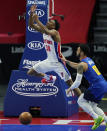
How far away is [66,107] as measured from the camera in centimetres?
1296

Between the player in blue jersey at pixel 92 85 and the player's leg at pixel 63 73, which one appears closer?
the player in blue jersey at pixel 92 85

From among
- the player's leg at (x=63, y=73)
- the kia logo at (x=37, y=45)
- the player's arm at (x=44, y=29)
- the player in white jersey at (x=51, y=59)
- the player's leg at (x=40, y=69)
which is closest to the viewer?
the player's arm at (x=44, y=29)

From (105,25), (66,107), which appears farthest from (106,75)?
(66,107)

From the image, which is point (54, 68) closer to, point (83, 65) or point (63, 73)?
point (63, 73)

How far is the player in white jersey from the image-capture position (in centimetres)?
1260

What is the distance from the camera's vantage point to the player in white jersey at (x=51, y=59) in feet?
41.3

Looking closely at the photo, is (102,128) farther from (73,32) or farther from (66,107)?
(73,32)

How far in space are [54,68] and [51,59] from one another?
233 millimetres

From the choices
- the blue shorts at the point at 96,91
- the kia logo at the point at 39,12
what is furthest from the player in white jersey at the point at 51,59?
the blue shorts at the point at 96,91

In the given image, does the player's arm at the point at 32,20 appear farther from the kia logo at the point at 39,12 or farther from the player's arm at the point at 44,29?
the kia logo at the point at 39,12

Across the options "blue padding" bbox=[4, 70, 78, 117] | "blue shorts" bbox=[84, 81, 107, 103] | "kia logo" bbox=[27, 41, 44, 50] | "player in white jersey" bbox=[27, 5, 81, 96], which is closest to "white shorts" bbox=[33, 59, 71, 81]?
"player in white jersey" bbox=[27, 5, 81, 96]

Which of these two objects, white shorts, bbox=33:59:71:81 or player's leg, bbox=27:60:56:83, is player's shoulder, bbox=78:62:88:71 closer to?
white shorts, bbox=33:59:71:81

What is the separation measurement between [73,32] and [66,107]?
631 centimetres

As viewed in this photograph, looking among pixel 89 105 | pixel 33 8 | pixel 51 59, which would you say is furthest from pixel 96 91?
pixel 33 8
